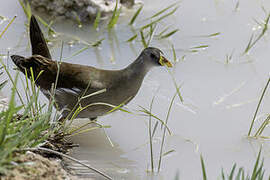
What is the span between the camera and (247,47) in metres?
3.98

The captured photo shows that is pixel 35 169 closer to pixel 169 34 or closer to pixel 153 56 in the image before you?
A: pixel 153 56

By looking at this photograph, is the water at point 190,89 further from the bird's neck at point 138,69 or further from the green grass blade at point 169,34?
the bird's neck at point 138,69

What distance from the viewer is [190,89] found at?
3598 mm

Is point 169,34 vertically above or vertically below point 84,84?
above

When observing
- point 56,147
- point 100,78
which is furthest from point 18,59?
point 56,147

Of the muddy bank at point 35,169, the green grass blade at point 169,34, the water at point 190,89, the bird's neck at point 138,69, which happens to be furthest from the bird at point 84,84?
the green grass blade at point 169,34

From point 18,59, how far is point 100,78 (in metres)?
0.59

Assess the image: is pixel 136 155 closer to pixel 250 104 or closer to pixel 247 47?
pixel 250 104

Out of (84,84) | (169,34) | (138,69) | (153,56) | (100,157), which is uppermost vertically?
(169,34)

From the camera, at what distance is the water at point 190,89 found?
2.91 meters

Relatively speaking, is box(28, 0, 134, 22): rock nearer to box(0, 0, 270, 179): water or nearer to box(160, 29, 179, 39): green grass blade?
box(0, 0, 270, 179): water

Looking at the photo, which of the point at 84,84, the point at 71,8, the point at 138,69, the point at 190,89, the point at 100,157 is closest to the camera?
the point at 100,157

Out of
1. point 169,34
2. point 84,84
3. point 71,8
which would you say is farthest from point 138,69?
point 71,8

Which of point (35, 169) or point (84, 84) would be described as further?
point (84, 84)
